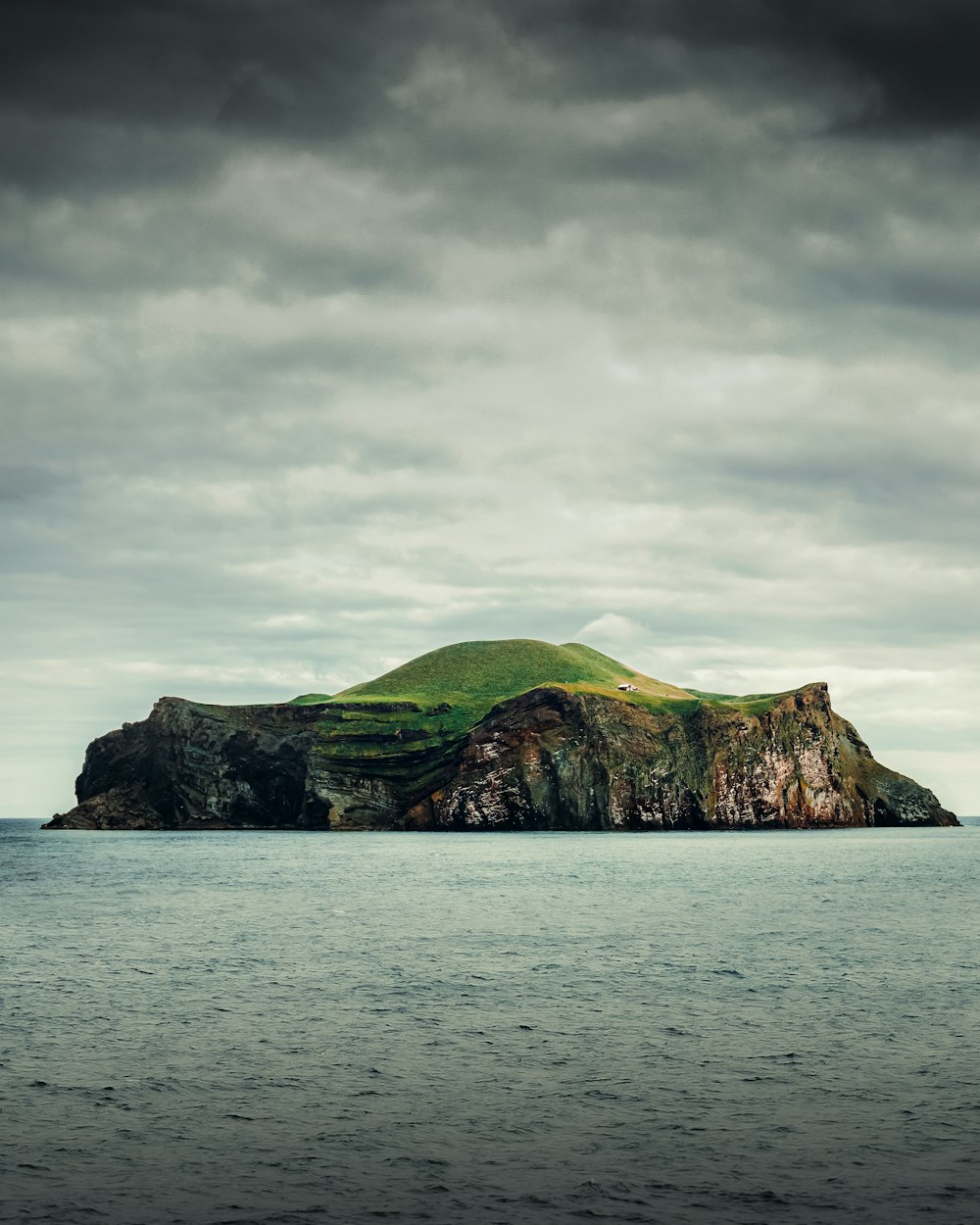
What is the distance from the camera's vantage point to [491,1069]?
87.8ft

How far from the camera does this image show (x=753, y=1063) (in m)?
27.3

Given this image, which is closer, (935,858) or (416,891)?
(416,891)

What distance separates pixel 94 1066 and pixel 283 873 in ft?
273

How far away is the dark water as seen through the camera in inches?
719

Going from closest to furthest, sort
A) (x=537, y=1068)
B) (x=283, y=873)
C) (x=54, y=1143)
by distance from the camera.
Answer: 1. (x=54, y=1143)
2. (x=537, y=1068)
3. (x=283, y=873)

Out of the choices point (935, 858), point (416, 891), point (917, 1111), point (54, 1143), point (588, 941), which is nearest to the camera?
point (54, 1143)

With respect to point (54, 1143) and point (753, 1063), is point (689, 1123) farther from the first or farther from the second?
point (54, 1143)

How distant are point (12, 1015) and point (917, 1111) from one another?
85.4ft

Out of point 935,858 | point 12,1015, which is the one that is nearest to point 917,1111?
point 12,1015

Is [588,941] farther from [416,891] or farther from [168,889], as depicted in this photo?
[168,889]

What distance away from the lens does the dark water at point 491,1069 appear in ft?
59.9

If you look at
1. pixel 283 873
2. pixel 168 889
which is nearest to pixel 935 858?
pixel 283 873

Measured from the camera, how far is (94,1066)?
27266 millimetres

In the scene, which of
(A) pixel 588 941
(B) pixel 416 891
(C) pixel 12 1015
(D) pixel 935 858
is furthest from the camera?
(D) pixel 935 858
